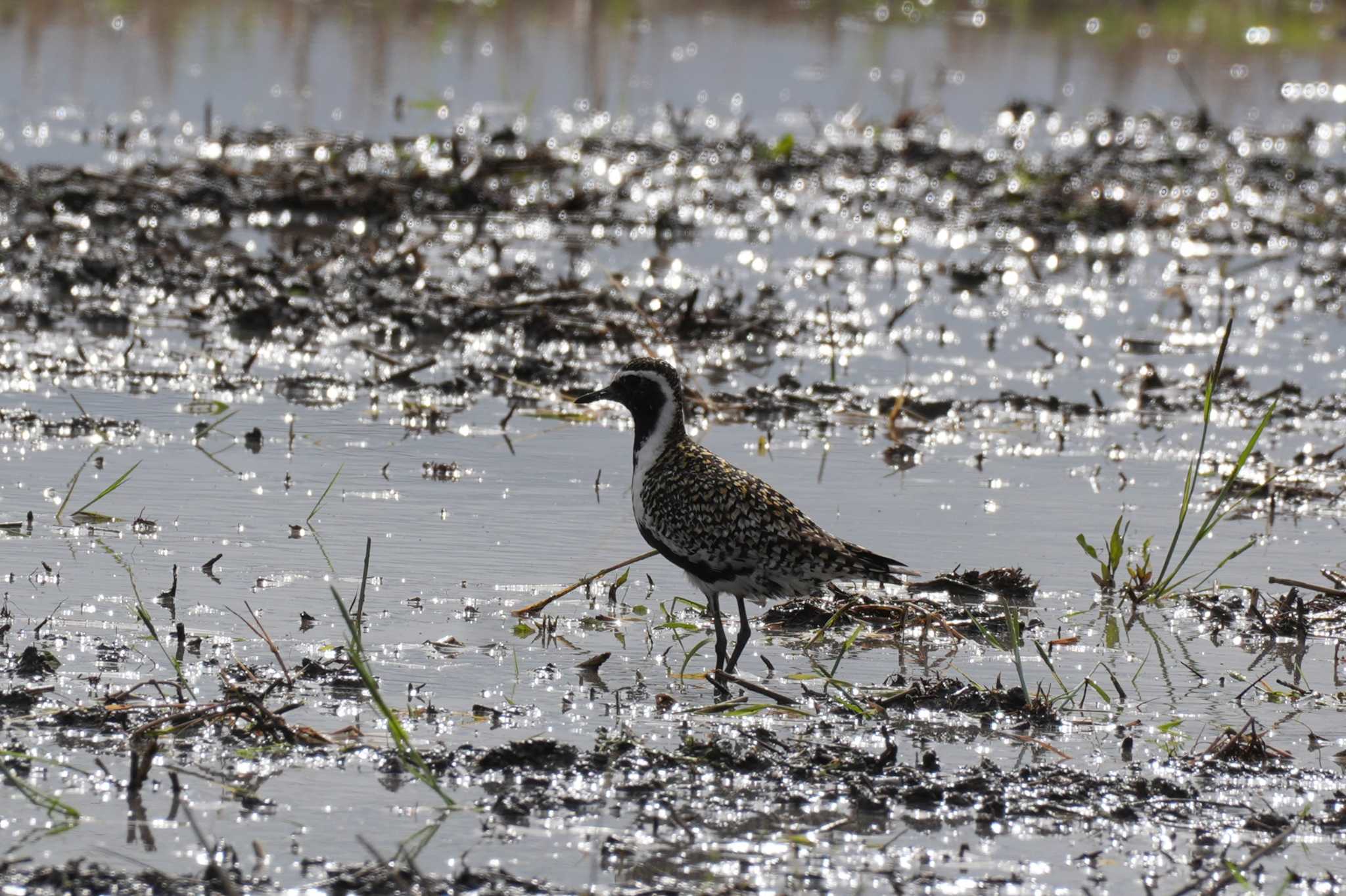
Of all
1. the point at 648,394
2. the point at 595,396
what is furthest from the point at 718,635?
the point at 595,396

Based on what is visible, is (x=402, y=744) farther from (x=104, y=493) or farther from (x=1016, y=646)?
(x=104, y=493)

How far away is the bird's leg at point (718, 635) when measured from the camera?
264 inches

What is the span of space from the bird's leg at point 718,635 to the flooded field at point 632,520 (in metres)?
0.15

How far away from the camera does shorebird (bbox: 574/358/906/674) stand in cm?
685

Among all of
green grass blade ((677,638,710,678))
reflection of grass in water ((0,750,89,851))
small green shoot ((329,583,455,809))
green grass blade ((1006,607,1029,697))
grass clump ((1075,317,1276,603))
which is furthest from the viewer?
grass clump ((1075,317,1276,603))

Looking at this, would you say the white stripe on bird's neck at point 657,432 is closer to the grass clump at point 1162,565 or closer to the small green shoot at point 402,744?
the grass clump at point 1162,565

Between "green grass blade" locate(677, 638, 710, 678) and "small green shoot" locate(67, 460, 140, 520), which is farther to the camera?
"small green shoot" locate(67, 460, 140, 520)

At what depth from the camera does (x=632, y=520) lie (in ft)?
27.7

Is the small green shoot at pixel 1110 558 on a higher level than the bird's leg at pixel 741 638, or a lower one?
higher

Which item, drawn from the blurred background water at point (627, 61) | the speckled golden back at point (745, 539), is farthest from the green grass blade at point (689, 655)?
the blurred background water at point (627, 61)

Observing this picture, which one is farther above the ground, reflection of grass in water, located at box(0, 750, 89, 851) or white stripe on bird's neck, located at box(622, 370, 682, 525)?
white stripe on bird's neck, located at box(622, 370, 682, 525)

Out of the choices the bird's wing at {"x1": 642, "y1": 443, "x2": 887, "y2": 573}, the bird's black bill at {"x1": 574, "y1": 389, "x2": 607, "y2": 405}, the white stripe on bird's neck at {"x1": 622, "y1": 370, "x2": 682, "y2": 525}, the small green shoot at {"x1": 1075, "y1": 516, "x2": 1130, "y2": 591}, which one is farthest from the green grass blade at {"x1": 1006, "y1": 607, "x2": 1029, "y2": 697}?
the bird's black bill at {"x1": 574, "y1": 389, "x2": 607, "y2": 405}

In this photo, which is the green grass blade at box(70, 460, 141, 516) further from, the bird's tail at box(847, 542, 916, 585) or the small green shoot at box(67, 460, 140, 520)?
the bird's tail at box(847, 542, 916, 585)

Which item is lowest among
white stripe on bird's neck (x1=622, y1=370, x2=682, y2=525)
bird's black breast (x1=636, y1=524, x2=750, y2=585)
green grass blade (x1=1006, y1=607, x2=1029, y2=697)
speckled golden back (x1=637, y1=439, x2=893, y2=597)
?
green grass blade (x1=1006, y1=607, x2=1029, y2=697)
